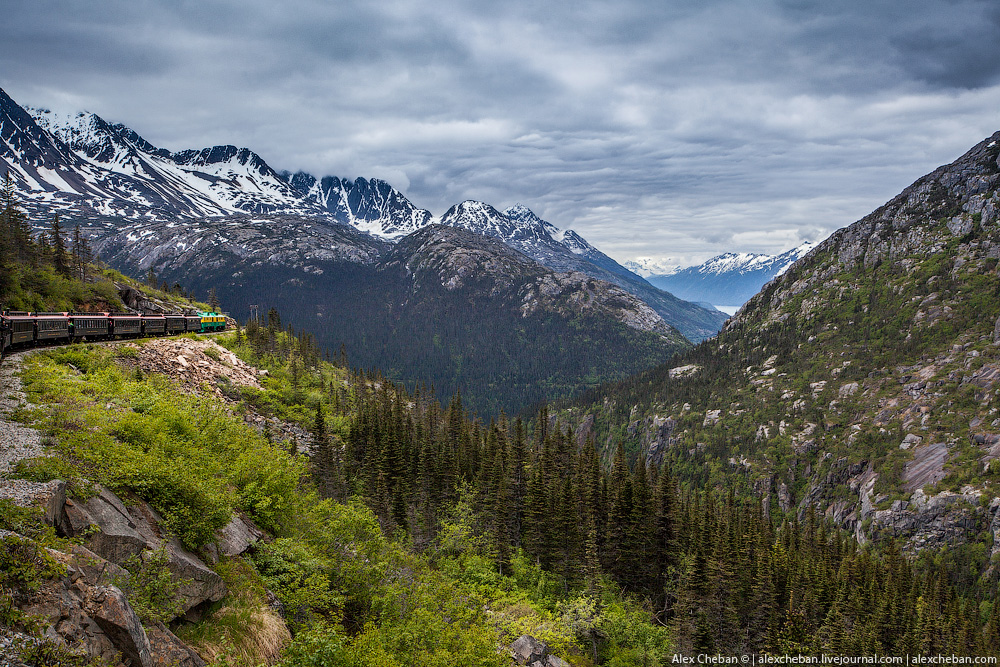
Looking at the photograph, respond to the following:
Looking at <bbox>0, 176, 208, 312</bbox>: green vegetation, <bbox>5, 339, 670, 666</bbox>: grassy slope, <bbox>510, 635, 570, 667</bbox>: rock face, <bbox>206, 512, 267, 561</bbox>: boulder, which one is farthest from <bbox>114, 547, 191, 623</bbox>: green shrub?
<bbox>0, 176, 208, 312</bbox>: green vegetation

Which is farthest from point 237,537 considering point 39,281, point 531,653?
point 39,281

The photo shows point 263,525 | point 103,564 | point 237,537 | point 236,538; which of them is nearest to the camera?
point 103,564

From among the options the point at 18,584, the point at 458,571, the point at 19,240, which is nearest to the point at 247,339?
the point at 19,240

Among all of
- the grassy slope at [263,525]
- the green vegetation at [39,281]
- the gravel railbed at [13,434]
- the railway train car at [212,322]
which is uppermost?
the green vegetation at [39,281]

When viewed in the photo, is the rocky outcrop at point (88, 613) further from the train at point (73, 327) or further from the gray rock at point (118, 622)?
the train at point (73, 327)

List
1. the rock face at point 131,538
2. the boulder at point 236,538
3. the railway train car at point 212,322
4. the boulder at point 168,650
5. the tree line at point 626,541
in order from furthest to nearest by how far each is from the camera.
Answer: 1. the railway train car at point 212,322
2. the tree line at point 626,541
3. the boulder at point 236,538
4. the rock face at point 131,538
5. the boulder at point 168,650

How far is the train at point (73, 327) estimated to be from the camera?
37.8 meters

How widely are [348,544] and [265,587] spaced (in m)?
9.78

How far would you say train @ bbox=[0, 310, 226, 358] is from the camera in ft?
124

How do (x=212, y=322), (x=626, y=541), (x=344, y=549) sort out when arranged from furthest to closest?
(x=212, y=322) < (x=626, y=541) < (x=344, y=549)

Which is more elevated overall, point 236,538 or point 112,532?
point 112,532

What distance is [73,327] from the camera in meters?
48.2

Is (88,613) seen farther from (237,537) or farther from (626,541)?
(626,541)

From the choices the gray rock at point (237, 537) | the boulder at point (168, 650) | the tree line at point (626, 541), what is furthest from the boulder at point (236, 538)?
the tree line at point (626, 541)
